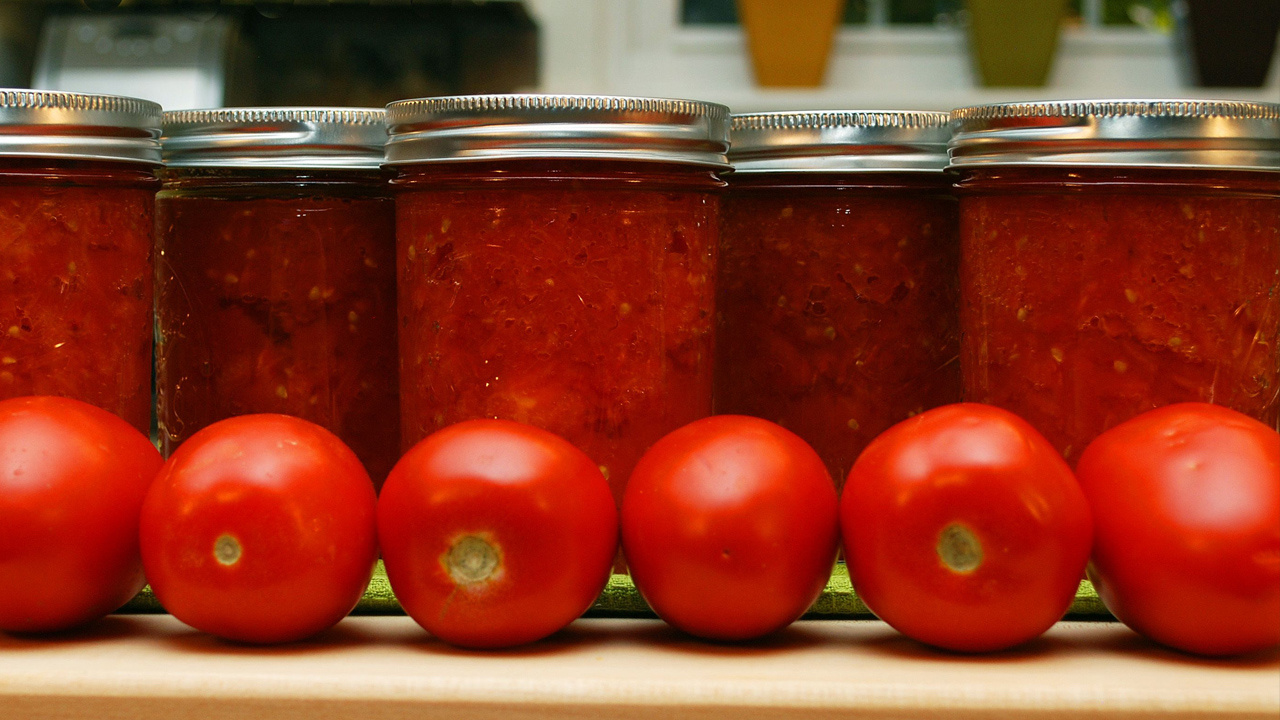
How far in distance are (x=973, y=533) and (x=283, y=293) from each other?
471 millimetres

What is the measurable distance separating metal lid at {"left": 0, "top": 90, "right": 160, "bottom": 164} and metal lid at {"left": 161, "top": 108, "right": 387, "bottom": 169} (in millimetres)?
47

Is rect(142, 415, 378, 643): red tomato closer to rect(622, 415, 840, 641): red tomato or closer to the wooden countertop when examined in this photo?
the wooden countertop

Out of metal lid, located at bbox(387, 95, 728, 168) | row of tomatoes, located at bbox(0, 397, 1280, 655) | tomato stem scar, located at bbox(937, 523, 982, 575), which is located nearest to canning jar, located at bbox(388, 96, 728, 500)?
metal lid, located at bbox(387, 95, 728, 168)

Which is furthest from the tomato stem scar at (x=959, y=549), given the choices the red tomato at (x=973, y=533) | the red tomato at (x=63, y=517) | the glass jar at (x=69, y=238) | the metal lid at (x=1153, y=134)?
the glass jar at (x=69, y=238)

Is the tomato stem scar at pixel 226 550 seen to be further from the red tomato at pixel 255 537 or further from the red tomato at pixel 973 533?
the red tomato at pixel 973 533

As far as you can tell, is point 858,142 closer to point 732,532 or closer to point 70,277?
point 732,532

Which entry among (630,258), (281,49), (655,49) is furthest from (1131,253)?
(281,49)

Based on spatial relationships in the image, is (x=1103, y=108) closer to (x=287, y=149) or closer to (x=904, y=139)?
(x=904, y=139)

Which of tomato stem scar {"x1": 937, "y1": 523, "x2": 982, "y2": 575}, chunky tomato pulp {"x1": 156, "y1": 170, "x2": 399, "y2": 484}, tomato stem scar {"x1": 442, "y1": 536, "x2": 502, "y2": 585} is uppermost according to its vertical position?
chunky tomato pulp {"x1": 156, "y1": 170, "x2": 399, "y2": 484}

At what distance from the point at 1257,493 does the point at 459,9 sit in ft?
7.52

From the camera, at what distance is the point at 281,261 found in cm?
83

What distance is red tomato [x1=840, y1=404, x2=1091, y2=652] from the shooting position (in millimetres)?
574

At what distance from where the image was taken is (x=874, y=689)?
0.55 metres

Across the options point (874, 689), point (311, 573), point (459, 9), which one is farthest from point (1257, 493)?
point (459, 9)
